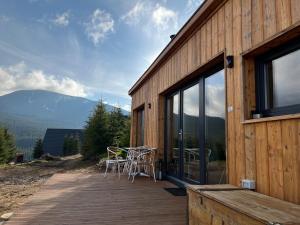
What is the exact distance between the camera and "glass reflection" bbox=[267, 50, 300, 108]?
2.33 metres

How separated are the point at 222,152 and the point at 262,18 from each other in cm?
181

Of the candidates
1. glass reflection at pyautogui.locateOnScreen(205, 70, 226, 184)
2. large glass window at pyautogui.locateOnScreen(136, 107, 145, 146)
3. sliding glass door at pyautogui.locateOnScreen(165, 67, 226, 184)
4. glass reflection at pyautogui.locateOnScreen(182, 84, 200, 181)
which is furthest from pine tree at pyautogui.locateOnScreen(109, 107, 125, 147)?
glass reflection at pyautogui.locateOnScreen(205, 70, 226, 184)

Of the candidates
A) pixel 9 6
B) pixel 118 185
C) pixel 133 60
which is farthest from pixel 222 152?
pixel 9 6

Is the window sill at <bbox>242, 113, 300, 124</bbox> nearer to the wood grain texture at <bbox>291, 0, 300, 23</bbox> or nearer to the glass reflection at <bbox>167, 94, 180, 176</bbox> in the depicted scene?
the wood grain texture at <bbox>291, 0, 300, 23</bbox>

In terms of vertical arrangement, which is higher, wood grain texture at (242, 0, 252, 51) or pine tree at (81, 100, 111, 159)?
wood grain texture at (242, 0, 252, 51)

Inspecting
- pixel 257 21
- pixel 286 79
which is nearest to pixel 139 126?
pixel 257 21

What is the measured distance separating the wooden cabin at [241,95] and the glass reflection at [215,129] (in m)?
0.01

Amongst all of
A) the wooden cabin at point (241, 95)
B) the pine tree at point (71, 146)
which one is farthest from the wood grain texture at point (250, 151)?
the pine tree at point (71, 146)

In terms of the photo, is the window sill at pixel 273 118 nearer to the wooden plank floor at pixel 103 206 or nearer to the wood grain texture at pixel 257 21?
the wood grain texture at pixel 257 21

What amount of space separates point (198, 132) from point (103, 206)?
1929 mm

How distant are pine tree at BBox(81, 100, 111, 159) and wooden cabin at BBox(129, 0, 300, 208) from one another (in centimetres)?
883

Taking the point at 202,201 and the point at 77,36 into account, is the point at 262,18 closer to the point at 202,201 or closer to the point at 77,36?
the point at 202,201

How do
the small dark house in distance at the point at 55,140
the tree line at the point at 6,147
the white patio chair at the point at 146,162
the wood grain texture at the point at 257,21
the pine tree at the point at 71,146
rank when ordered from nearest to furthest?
1. the wood grain texture at the point at 257,21
2. the white patio chair at the point at 146,162
3. the tree line at the point at 6,147
4. the pine tree at the point at 71,146
5. the small dark house in distance at the point at 55,140

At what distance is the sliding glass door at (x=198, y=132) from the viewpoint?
3.72 m
